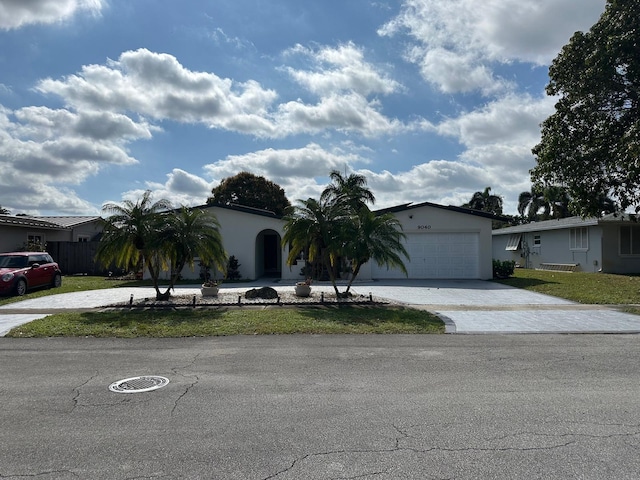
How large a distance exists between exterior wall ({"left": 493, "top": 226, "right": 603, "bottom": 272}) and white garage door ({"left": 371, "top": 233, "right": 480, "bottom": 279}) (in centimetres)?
810

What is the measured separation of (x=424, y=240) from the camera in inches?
924

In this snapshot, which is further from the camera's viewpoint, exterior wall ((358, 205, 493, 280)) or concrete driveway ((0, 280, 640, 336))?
exterior wall ((358, 205, 493, 280))

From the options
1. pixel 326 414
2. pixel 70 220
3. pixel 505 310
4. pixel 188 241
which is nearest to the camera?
pixel 326 414

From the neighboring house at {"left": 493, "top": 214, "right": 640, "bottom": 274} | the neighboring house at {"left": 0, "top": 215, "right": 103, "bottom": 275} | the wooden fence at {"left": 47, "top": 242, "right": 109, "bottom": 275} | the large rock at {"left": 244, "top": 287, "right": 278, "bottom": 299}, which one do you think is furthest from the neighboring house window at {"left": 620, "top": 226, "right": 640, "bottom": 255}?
the wooden fence at {"left": 47, "top": 242, "right": 109, "bottom": 275}

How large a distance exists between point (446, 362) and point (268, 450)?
13.3 feet

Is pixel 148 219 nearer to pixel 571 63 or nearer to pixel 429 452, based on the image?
pixel 429 452

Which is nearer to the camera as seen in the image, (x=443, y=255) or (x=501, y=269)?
(x=443, y=255)

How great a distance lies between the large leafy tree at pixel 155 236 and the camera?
1472 cm

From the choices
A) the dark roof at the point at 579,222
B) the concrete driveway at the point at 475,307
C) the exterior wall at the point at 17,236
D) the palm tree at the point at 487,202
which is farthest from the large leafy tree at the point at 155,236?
the palm tree at the point at 487,202

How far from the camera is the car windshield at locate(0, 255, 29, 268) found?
59.1 feet

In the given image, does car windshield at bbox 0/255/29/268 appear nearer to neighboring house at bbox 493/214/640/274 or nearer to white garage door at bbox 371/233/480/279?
white garage door at bbox 371/233/480/279

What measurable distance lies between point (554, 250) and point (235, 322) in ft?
84.8

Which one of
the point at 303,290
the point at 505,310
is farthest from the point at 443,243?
the point at 505,310

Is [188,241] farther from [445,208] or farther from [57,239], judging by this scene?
[57,239]
